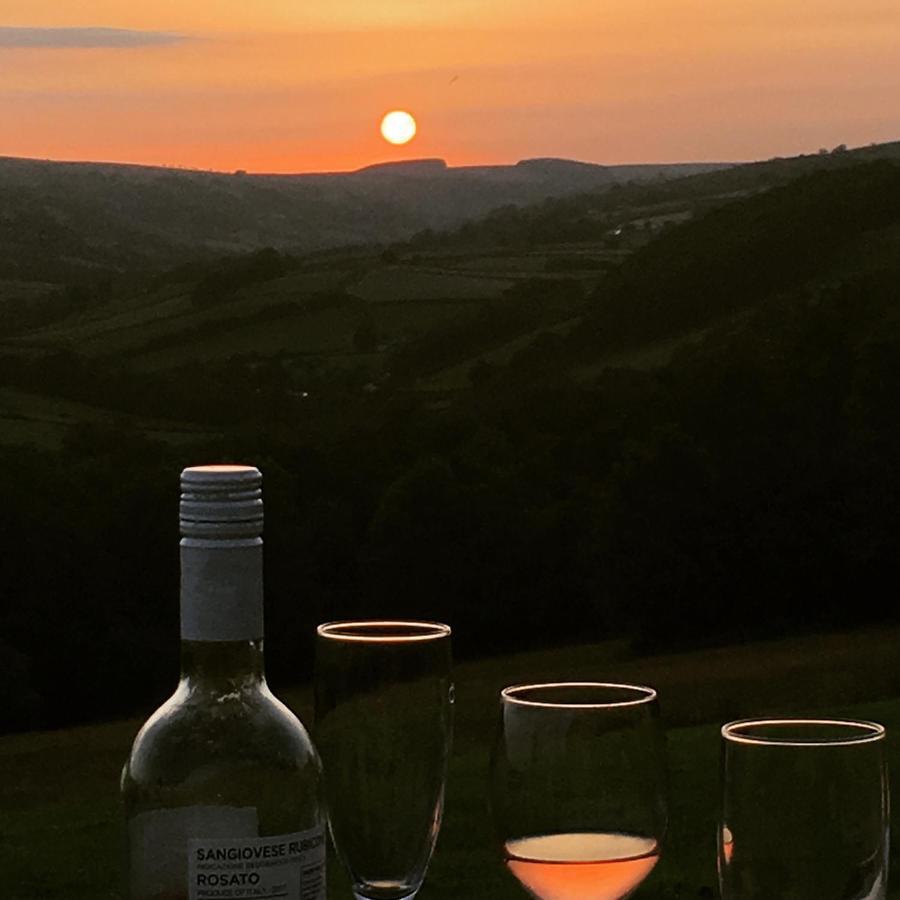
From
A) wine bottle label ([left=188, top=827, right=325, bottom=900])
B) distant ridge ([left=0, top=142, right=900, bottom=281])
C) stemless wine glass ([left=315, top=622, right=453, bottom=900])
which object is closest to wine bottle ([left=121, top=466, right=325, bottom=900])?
wine bottle label ([left=188, top=827, right=325, bottom=900])

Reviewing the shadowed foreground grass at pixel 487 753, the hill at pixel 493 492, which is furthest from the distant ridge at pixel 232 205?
the shadowed foreground grass at pixel 487 753

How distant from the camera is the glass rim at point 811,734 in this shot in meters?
1.68

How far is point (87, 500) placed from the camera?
47.5 meters

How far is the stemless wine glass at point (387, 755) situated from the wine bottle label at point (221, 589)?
25 cm

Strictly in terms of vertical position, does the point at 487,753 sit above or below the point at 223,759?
below

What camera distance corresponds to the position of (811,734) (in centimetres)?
171

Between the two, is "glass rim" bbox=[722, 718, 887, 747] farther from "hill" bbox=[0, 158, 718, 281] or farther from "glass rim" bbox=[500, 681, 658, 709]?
"hill" bbox=[0, 158, 718, 281]

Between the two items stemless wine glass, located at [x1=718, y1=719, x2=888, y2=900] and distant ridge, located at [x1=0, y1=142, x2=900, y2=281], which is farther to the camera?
distant ridge, located at [x1=0, y1=142, x2=900, y2=281]

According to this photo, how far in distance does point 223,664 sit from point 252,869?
0.67ft

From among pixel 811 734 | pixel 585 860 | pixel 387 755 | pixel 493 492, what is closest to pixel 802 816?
pixel 811 734

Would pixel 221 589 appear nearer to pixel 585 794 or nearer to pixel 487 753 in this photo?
pixel 585 794

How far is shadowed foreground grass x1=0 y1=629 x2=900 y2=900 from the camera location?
15711mm

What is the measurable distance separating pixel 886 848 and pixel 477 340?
77710 mm

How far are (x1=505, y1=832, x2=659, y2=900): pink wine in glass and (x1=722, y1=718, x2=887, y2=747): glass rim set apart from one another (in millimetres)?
196
